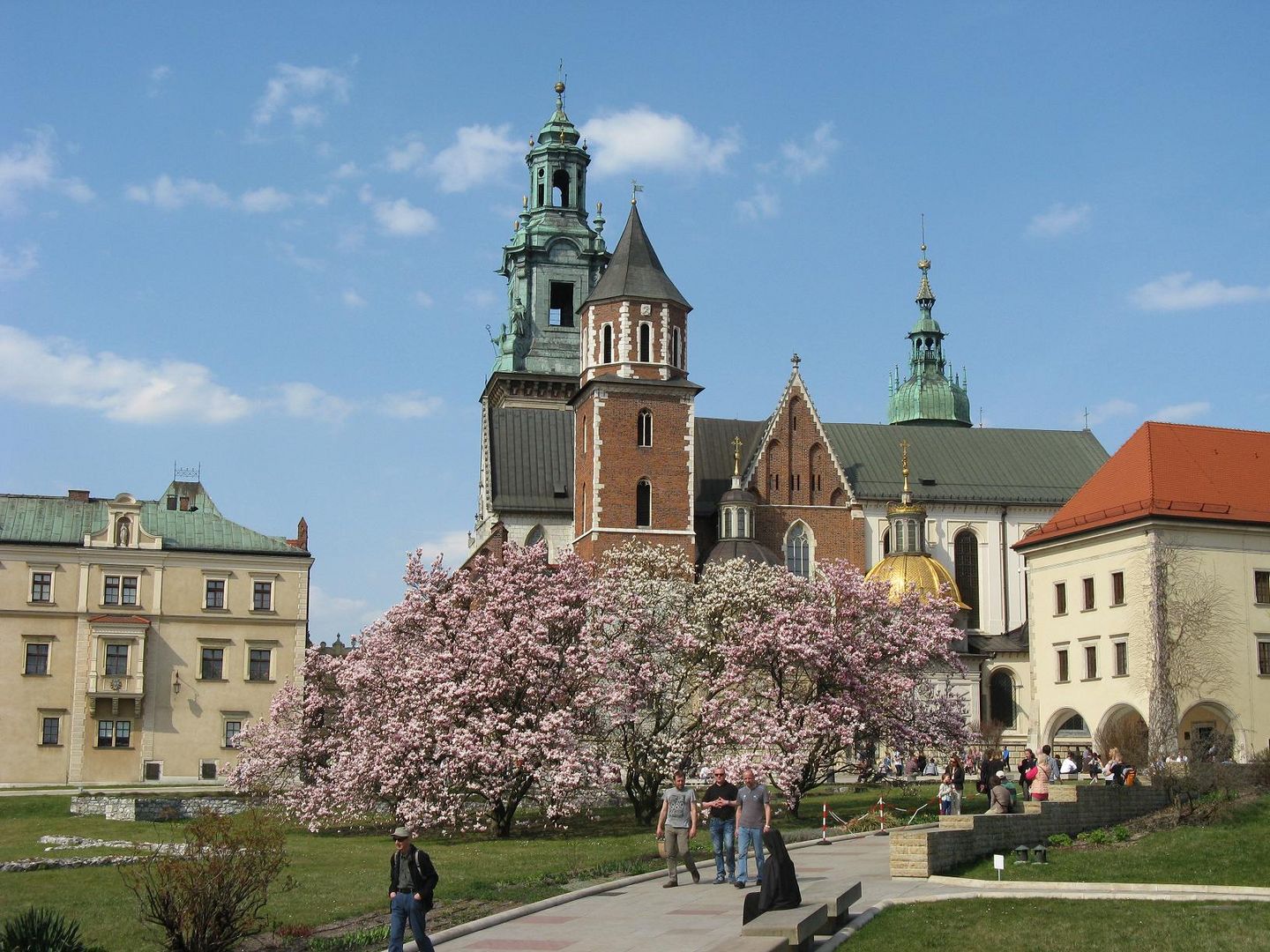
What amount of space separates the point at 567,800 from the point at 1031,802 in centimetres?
1069

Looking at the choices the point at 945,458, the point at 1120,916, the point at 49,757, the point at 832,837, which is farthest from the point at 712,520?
the point at 1120,916

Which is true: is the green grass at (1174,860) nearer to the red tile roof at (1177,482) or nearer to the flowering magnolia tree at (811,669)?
the flowering magnolia tree at (811,669)

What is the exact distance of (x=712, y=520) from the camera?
66250 mm

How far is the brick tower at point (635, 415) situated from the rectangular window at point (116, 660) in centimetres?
1705

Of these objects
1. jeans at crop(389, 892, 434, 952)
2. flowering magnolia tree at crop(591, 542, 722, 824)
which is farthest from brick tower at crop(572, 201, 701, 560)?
jeans at crop(389, 892, 434, 952)

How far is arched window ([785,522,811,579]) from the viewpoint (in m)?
66.9

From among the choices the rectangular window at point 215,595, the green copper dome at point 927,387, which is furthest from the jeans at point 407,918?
the green copper dome at point 927,387

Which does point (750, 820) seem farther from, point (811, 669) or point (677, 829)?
point (811, 669)

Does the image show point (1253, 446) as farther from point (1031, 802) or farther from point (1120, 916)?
point (1120, 916)

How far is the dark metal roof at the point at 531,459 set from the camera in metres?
67.2

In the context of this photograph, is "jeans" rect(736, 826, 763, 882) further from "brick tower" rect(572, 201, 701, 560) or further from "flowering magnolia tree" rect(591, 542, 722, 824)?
"brick tower" rect(572, 201, 701, 560)

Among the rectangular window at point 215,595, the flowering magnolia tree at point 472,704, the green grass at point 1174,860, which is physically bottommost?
the green grass at point 1174,860

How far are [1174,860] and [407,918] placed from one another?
531 inches

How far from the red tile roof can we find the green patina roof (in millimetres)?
28626
